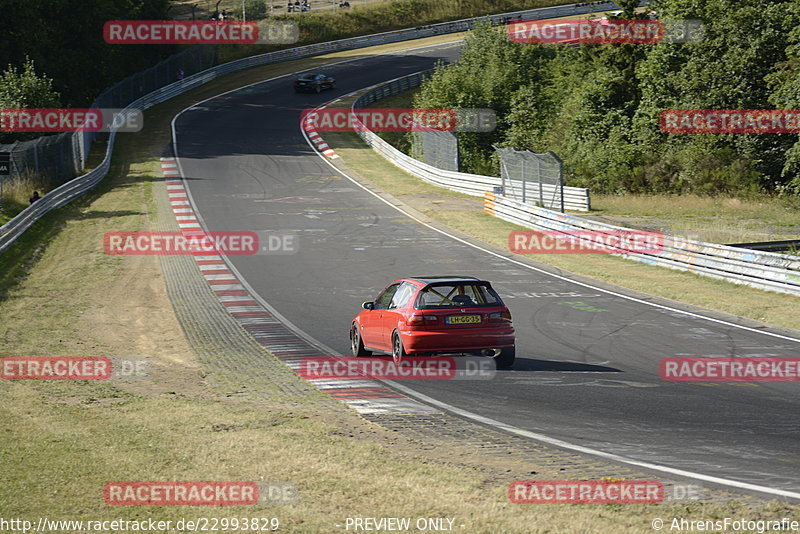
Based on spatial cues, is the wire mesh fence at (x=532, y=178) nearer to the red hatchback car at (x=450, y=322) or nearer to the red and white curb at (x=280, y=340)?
the red and white curb at (x=280, y=340)

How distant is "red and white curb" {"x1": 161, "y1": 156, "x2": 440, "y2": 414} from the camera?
38.0ft

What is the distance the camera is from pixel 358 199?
39.4m

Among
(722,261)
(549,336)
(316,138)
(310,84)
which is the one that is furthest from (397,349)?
(310,84)

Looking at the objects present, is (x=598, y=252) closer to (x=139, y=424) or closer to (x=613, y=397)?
(x=613, y=397)

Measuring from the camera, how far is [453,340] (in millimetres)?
13328

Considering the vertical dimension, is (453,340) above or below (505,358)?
above

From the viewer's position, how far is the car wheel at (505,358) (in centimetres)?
1362

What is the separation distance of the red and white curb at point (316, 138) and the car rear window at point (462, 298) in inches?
1475

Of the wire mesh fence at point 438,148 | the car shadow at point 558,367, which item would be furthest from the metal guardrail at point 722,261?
the wire mesh fence at point 438,148

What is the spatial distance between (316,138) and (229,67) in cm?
2694

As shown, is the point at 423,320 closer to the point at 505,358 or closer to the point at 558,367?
the point at 505,358

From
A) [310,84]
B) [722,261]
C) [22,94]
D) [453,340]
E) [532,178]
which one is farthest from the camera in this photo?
[310,84]

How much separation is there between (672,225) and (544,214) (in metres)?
4.32

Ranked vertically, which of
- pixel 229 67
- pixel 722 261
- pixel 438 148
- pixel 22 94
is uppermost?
pixel 229 67
